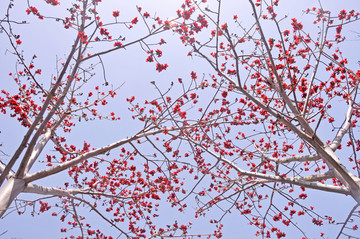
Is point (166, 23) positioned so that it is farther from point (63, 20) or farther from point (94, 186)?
point (94, 186)

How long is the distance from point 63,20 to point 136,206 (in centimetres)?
476

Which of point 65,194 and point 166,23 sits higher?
point 166,23

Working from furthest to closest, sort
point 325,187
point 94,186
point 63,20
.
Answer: point 94,186, point 63,20, point 325,187

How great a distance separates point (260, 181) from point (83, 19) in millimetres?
4513

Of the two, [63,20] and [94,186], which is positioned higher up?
[63,20]

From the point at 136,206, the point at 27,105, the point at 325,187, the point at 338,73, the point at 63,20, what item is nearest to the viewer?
the point at 325,187

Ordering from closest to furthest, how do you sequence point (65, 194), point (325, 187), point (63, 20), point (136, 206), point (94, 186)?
point (325, 187), point (63, 20), point (65, 194), point (94, 186), point (136, 206)

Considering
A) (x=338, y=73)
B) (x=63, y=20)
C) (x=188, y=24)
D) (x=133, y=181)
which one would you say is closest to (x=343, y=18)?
(x=338, y=73)

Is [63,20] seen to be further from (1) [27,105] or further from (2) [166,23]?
(1) [27,105]

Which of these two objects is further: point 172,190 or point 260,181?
point 172,190

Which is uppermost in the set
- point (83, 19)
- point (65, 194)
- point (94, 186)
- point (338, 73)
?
point (338, 73)

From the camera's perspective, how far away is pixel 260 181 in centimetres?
464

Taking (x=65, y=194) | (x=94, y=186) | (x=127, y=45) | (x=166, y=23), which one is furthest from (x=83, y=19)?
(x=94, y=186)

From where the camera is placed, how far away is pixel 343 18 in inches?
151
